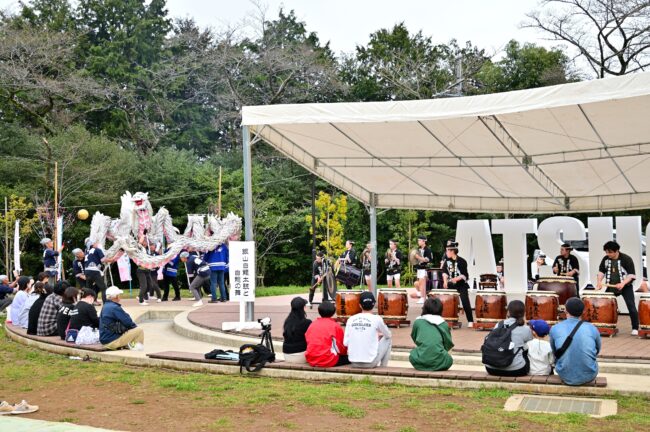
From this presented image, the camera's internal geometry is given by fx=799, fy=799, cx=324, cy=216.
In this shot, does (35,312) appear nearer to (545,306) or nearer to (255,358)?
(255,358)

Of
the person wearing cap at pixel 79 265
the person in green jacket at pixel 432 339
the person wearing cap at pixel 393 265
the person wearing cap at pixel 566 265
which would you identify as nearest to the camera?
the person in green jacket at pixel 432 339

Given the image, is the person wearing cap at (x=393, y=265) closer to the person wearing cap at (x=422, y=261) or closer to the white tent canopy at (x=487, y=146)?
the person wearing cap at (x=422, y=261)

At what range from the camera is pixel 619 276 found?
12727 millimetres

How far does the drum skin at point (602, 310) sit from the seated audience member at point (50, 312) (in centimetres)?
878

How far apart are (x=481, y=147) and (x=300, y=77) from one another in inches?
1068

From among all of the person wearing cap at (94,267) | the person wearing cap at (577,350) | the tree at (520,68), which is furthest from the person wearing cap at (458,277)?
the tree at (520,68)

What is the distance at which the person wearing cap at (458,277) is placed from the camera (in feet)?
47.0

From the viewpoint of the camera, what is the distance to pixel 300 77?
41.0 meters

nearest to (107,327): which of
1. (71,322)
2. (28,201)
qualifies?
(71,322)

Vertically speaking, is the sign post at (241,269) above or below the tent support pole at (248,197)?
below

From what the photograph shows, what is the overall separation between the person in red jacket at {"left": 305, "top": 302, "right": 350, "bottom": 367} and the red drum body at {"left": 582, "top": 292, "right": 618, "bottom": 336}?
16.1ft

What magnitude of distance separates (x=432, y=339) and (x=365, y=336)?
812 millimetres

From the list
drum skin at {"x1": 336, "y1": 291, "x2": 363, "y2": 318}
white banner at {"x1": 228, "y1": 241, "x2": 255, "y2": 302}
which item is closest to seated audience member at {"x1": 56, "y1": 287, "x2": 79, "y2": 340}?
white banner at {"x1": 228, "y1": 241, "x2": 255, "y2": 302}

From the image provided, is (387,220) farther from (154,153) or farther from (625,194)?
(625,194)
